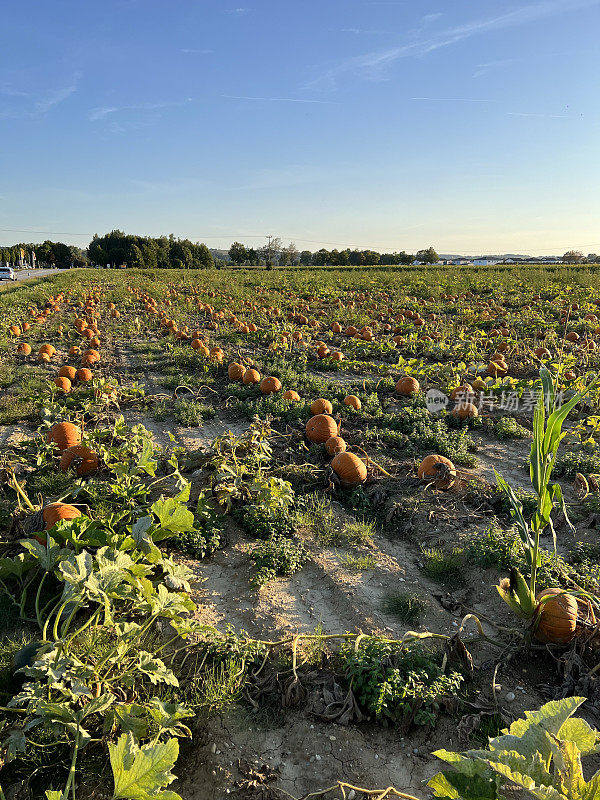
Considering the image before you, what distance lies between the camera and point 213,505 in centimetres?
454

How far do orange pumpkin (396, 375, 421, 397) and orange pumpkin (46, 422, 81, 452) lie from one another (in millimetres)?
4967

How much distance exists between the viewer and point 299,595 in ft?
11.8

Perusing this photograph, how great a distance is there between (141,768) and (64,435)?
13.9 ft

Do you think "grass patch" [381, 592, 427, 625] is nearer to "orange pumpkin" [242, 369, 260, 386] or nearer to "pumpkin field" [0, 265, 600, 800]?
"pumpkin field" [0, 265, 600, 800]

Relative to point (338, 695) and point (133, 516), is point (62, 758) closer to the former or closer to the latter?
point (338, 695)

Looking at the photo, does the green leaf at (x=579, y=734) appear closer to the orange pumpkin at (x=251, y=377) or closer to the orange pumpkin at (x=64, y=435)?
the orange pumpkin at (x=64, y=435)

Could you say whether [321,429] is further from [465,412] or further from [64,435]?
[64,435]

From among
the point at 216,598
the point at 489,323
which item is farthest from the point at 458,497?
the point at 489,323

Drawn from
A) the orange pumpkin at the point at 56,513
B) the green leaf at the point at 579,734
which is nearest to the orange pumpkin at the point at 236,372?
the orange pumpkin at the point at 56,513

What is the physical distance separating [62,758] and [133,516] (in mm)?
1707

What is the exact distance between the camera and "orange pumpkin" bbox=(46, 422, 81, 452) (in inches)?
212

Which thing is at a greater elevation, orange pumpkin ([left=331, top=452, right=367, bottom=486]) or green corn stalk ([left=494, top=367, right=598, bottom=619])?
green corn stalk ([left=494, top=367, right=598, bottom=619])

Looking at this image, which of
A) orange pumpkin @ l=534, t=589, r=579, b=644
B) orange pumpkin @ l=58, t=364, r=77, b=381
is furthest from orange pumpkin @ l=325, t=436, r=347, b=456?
orange pumpkin @ l=58, t=364, r=77, b=381

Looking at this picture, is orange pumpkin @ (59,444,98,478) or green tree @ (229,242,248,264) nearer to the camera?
orange pumpkin @ (59,444,98,478)
